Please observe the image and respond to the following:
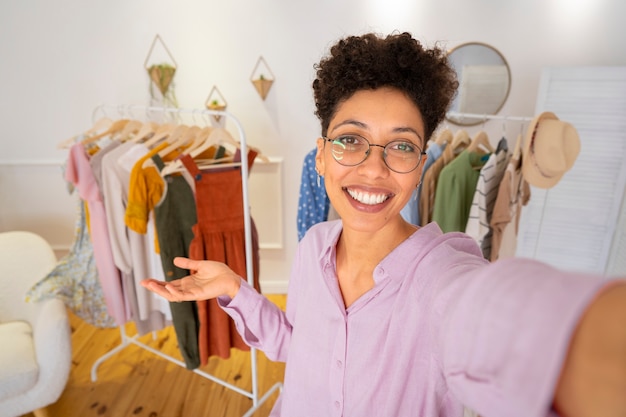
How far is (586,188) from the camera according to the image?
2520mm

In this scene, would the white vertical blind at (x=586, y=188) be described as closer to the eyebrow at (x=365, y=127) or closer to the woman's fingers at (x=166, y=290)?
the eyebrow at (x=365, y=127)

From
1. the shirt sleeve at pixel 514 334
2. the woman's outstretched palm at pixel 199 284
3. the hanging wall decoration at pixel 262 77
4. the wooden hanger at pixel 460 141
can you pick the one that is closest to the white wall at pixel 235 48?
the hanging wall decoration at pixel 262 77

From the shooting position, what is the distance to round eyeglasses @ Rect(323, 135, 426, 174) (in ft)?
2.60

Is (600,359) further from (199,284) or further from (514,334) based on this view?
(199,284)

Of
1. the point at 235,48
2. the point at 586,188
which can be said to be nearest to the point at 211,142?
the point at 235,48

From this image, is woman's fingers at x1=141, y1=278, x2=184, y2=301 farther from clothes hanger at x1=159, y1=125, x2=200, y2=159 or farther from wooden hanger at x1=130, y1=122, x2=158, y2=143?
wooden hanger at x1=130, y1=122, x2=158, y2=143

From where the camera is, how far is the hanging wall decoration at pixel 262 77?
8.82ft

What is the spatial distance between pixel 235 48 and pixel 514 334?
2.79 meters

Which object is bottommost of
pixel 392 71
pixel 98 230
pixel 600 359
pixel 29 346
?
pixel 29 346

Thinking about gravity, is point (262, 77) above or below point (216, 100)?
above

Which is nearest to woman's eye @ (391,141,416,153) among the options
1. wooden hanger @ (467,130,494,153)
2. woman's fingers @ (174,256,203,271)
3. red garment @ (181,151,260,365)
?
woman's fingers @ (174,256,203,271)

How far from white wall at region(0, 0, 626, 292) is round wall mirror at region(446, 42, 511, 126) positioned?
0.07 metres

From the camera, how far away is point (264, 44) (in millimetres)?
2674

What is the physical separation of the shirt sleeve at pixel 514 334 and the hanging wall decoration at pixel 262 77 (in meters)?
2.57
